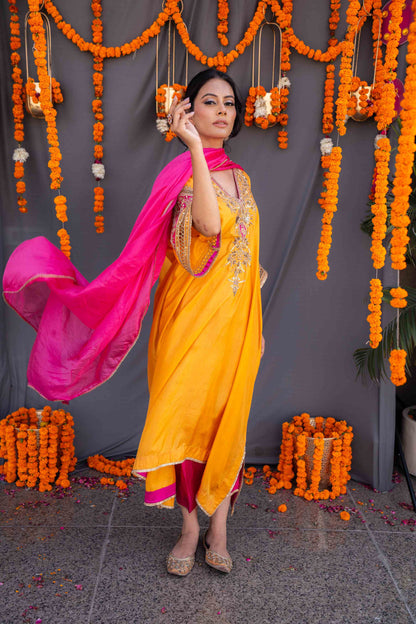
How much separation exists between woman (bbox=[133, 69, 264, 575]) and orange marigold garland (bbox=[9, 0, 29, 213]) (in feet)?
3.56

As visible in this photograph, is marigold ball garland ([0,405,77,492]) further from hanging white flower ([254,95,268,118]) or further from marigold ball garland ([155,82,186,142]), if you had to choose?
hanging white flower ([254,95,268,118])

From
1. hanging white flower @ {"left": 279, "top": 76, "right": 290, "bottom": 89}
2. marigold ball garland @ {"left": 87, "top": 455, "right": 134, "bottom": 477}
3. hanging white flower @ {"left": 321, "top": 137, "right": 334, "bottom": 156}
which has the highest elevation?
hanging white flower @ {"left": 279, "top": 76, "right": 290, "bottom": 89}

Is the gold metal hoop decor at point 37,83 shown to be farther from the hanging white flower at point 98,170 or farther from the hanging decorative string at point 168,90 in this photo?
the hanging decorative string at point 168,90

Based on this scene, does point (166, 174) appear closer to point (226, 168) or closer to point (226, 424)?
point (226, 168)

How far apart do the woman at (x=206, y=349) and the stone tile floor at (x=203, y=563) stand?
0.16 meters

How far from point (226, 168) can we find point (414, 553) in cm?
174

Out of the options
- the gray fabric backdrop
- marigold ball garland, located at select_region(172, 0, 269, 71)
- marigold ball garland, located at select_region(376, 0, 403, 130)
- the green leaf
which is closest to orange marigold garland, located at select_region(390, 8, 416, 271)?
marigold ball garland, located at select_region(376, 0, 403, 130)

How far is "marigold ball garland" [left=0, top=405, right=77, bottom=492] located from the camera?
2.76 meters

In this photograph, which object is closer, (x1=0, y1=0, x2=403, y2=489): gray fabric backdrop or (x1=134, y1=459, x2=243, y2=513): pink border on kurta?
(x1=134, y1=459, x2=243, y2=513): pink border on kurta

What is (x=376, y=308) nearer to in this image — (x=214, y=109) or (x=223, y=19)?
(x=214, y=109)

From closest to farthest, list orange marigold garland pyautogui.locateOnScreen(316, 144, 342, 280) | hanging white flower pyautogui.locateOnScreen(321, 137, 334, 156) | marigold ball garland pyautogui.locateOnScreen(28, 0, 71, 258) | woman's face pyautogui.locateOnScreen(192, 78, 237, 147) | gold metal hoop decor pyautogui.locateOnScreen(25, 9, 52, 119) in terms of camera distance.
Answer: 1. woman's face pyautogui.locateOnScreen(192, 78, 237, 147)
2. orange marigold garland pyautogui.locateOnScreen(316, 144, 342, 280)
3. marigold ball garland pyautogui.locateOnScreen(28, 0, 71, 258)
4. gold metal hoop decor pyautogui.locateOnScreen(25, 9, 52, 119)
5. hanging white flower pyautogui.locateOnScreen(321, 137, 334, 156)

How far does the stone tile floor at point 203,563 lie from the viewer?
1922 millimetres

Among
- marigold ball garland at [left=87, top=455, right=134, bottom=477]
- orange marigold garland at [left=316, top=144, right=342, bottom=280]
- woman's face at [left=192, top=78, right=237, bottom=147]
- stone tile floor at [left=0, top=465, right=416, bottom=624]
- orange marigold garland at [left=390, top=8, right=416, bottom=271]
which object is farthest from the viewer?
marigold ball garland at [left=87, top=455, right=134, bottom=477]

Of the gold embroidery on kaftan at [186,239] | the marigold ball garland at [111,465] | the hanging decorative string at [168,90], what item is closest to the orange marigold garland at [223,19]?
the hanging decorative string at [168,90]
